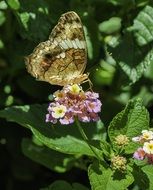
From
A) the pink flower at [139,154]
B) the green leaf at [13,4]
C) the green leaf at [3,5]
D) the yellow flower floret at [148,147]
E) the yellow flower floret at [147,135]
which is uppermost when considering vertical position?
the green leaf at [13,4]

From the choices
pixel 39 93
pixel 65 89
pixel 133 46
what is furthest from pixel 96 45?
pixel 65 89

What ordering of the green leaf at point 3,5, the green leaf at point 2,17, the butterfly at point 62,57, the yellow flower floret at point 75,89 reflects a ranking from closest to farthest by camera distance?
the yellow flower floret at point 75,89, the butterfly at point 62,57, the green leaf at point 3,5, the green leaf at point 2,17

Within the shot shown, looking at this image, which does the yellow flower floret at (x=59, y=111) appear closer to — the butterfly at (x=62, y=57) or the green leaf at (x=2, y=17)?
the butterfly at (x=62, y=57)

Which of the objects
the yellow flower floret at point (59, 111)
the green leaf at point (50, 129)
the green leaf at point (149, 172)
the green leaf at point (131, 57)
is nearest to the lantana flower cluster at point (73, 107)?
the yellow flower floret at point (59, 111)

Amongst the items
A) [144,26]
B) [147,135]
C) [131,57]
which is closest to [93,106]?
[147,135]

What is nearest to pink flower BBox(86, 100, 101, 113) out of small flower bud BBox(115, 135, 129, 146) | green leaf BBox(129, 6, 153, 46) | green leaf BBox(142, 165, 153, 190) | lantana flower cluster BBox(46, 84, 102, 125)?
lantana flower cluster BBox(46, 84, 102, 125)

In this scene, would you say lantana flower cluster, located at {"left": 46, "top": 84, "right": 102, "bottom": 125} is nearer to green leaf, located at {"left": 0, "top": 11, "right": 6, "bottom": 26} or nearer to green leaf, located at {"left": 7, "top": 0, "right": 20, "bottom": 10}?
green leaf, located at {"left": 7, "top": 0, "right": 20, "bottom": 10}

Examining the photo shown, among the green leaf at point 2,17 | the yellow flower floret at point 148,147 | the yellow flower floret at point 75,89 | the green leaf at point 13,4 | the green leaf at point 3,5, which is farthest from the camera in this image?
the green leaf at point 2,17
